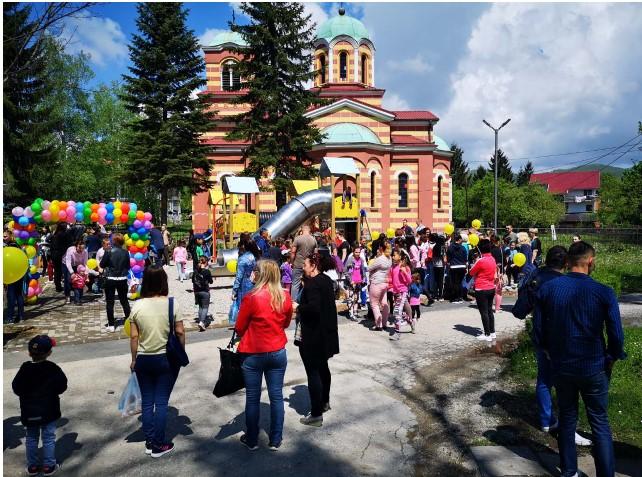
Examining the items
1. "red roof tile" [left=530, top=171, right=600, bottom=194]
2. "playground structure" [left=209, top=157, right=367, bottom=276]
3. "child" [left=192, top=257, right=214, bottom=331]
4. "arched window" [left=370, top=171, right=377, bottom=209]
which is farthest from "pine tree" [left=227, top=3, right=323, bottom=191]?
"red roof tile" [left=530, top=171, right=600, bottom=194]

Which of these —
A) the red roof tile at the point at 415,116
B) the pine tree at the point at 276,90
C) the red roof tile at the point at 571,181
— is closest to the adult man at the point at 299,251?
the pine tree at the point at 276,90

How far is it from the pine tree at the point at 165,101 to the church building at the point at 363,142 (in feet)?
7.48

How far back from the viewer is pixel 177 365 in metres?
4.52

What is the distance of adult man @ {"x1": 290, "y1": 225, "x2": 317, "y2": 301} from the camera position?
9.97m

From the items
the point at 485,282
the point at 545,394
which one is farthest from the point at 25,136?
the point at 545,394

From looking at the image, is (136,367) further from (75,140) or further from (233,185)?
(75,140)

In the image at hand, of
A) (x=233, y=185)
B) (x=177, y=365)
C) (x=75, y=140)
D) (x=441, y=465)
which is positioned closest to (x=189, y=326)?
(x=177, y=365)

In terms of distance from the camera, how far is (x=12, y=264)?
8773mm

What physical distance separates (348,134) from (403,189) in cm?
626

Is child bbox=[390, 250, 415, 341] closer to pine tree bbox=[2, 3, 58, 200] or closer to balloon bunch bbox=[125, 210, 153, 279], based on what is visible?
balloon bunch bbox=[125, 210, 153, 279]

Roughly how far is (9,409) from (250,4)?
75.2ft

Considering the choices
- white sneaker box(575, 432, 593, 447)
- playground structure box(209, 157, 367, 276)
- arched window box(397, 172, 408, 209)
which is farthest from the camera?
arched window box(397, 172, 408, 209)

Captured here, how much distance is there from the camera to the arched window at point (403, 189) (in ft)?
116

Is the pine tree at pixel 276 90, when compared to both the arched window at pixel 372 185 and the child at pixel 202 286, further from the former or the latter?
the child at pixel 202 286
